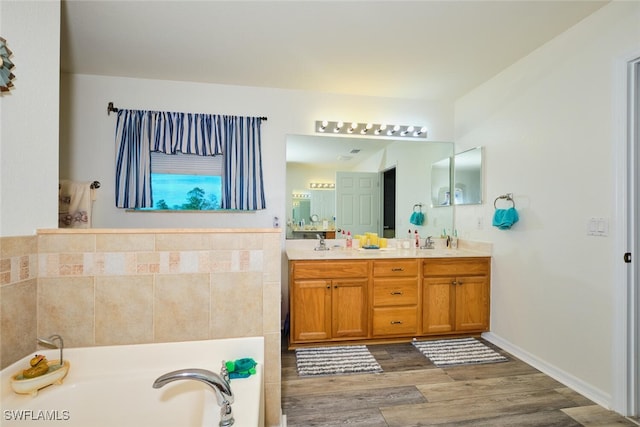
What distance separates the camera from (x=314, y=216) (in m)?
3.09

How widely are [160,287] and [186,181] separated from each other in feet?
5.38

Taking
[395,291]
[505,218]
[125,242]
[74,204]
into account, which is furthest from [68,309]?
[505,218]

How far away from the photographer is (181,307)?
1.43 meters

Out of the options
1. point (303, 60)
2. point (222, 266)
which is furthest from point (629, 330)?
point (303, 60)

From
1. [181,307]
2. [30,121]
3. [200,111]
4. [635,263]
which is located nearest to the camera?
[30,121]

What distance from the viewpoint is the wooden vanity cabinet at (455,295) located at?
2.67 m

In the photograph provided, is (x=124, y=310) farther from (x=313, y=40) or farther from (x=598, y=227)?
(x=598, y=227)

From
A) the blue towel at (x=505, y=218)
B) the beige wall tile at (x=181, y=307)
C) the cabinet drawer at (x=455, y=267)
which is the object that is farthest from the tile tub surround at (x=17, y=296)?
the blue towel at (x=505, y=218)

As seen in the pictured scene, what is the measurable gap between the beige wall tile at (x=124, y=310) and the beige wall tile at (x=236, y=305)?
1.04 ft

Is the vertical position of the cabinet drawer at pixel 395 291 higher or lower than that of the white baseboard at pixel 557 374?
higher

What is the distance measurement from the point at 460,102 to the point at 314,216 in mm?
2147

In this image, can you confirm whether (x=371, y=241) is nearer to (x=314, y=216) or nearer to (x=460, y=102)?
(x=314, y=216)

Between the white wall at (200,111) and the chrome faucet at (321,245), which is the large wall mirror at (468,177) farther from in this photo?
the chrome faucet at (321,245)

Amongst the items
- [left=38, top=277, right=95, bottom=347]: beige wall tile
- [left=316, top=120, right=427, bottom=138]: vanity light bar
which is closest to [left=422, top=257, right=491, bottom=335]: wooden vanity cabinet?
[left=316, top=120, right=427, bottom=138]: vanity light bar
